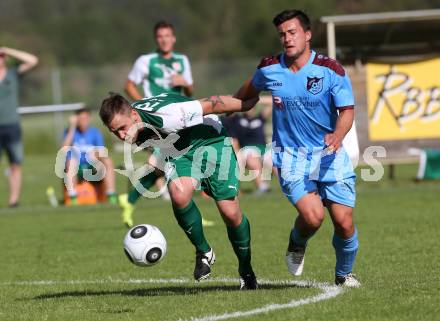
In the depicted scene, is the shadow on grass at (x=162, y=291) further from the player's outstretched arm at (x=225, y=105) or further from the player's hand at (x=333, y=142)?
the player's outstretched arm at (x=225, y=105)

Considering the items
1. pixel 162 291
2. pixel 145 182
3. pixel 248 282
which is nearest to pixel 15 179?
pixel 145 182

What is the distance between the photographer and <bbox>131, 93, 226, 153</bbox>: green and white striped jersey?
7234 mm

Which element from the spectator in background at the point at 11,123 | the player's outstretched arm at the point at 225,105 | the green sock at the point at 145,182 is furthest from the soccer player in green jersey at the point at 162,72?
the player's outstretched arm at the point at 225,105

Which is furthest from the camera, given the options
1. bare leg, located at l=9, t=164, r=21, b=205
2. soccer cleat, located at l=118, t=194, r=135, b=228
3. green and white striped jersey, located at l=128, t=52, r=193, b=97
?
bare leg, located at l=9, t=164, r=21, b=205

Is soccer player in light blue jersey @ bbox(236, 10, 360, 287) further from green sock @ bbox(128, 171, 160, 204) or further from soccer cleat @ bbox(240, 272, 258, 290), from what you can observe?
green sock @ bbox(128, 171, 160, 204)

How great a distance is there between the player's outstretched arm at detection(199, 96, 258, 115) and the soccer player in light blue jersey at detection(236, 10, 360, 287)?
0.14 meters

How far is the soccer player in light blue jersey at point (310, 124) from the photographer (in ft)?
23.0

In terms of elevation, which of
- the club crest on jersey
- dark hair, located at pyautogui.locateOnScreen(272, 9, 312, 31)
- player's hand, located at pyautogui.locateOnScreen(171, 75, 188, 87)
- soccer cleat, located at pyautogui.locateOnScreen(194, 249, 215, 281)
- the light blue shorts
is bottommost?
soccer cleat, located at pyautogui.locateOnScreen(194, 249, 215, 281)

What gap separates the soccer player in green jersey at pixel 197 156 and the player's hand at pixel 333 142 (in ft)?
2.23

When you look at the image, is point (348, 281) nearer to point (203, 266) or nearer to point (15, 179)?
point (203, 266)

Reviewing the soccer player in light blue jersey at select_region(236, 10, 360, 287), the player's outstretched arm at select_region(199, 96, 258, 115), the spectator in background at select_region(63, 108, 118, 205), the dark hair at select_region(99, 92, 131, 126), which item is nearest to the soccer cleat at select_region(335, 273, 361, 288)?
the soccer player in light blue jersey at select_region(236, 10, 360, 287)

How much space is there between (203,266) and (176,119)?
3.43 ft

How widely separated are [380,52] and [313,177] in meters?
12.6

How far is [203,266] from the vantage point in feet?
24.3
